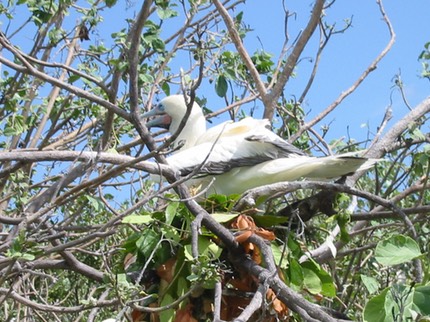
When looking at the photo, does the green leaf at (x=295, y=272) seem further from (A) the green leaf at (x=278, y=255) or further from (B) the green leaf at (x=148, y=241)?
(B) the green leaf at (x=148, y=241)

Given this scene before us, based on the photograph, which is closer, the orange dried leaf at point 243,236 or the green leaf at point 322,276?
the orange dried leaf at point 243,236

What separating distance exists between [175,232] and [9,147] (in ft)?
9.15

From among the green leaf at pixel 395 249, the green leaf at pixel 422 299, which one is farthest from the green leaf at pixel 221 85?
the green leaf at pixel 422 299

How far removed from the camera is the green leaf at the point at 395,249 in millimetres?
3158

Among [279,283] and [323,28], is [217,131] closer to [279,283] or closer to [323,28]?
[323,28]

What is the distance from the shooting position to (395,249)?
126 inches

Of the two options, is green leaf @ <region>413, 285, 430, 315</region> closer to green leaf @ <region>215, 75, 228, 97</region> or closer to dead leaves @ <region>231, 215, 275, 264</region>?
dead leaves @ <region>231, 215, 275, 264</region>

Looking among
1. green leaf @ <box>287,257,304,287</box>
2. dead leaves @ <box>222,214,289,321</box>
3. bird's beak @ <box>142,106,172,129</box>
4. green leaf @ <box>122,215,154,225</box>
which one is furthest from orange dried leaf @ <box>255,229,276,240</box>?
bird's beak @ <box>142,106,172,129</box>

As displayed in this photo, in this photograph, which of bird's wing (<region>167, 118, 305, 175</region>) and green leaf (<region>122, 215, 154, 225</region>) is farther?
bird's wing (<region>167, 118, 305, 175</region>)

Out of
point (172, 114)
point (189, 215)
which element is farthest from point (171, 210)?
point (172, 114)

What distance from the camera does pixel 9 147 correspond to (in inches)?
257

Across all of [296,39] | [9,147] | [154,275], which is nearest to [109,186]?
[9,147]

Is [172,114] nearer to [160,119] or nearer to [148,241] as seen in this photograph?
[160,119]

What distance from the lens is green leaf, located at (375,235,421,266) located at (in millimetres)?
3158
